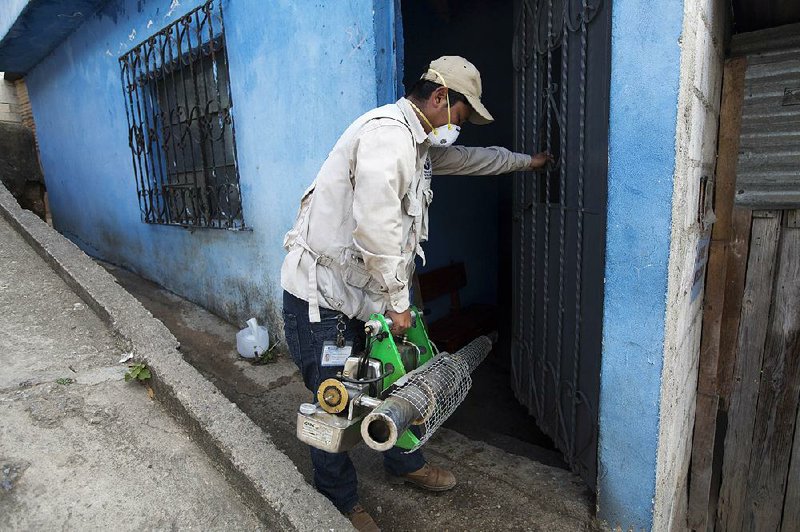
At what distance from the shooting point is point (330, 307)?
202 cm

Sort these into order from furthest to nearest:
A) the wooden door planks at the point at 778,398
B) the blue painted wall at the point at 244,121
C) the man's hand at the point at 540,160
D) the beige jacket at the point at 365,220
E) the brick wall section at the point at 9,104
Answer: the brick wall section at the point at 9,104 < the blue painted wall at the point at 244,121 < the wooden door planks at the point at 778,398 < the man's hand at the point at 540,160 < the beige jacket at the point at 365,220

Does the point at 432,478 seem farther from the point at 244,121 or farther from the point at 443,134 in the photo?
the point at 244,121

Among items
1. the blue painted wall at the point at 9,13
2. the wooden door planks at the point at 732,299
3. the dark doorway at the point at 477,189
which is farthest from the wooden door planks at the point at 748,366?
the blue painted wall at the point at 9,13

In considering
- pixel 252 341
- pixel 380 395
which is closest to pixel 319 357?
pixel 380 395

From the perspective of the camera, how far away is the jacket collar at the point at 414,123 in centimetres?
192

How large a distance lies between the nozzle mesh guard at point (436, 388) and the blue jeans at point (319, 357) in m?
0.41

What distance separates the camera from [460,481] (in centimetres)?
246

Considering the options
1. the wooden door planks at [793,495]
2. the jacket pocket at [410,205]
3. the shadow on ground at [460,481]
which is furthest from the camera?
the wooden door planks at [793,495]

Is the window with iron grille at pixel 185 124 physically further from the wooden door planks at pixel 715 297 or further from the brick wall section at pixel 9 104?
the brick wall section at pixel 9 104

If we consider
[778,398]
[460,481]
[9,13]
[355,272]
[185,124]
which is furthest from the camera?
[9,13]

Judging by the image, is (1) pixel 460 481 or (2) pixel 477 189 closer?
(1) pixel 460 481

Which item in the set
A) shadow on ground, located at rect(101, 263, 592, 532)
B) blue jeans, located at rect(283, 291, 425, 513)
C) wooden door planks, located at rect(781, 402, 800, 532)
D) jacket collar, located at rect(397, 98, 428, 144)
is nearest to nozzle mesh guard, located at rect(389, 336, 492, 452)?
blue jeans, located at rect(283, 291, 425, 513)

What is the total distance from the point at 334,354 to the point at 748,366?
2.28m

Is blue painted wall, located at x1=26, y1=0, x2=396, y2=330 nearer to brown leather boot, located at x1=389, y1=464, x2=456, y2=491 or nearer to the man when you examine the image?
the man
